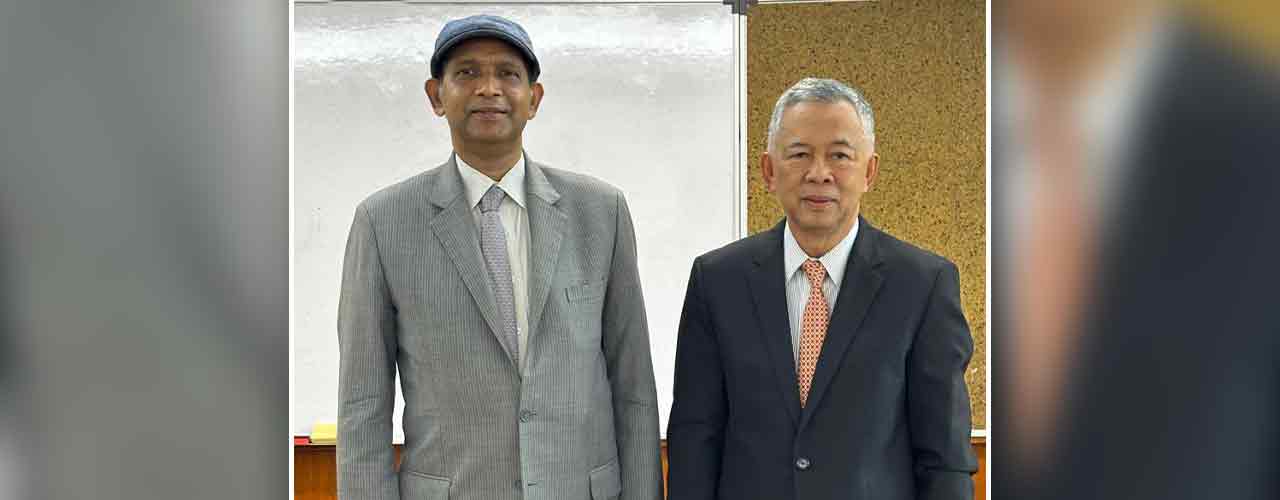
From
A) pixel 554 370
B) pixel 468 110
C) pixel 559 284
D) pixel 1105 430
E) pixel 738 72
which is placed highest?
pixel 738 72

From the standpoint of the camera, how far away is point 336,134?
9.53 feet

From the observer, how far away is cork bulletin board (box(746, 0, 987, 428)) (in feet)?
9.71

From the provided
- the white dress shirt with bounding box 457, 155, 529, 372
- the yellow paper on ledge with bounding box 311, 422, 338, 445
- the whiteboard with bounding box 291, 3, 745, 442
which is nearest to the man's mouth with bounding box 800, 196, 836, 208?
the white dress shirt with bounding box 457, 155, 529, 372

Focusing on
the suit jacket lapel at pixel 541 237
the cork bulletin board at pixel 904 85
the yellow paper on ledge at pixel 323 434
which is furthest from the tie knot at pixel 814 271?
the yellow paper on ledge at pixel 323 434

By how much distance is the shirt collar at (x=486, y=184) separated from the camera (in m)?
1.79

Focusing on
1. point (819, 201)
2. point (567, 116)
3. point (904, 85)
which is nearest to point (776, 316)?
point (819, 201)

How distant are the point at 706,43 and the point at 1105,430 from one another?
1.33 metres

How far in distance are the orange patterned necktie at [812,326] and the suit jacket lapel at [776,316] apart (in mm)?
23

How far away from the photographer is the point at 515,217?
180 centimetres

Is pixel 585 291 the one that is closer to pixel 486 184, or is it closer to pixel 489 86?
pixel 486 184

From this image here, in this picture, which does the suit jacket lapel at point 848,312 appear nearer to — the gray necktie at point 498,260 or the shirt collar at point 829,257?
the shirt collar at point 829,257

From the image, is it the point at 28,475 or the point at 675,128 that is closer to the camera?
the point at 28,475

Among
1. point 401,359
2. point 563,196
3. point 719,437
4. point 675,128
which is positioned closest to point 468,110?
point 563,196

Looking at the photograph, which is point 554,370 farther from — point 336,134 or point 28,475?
point 336,134
